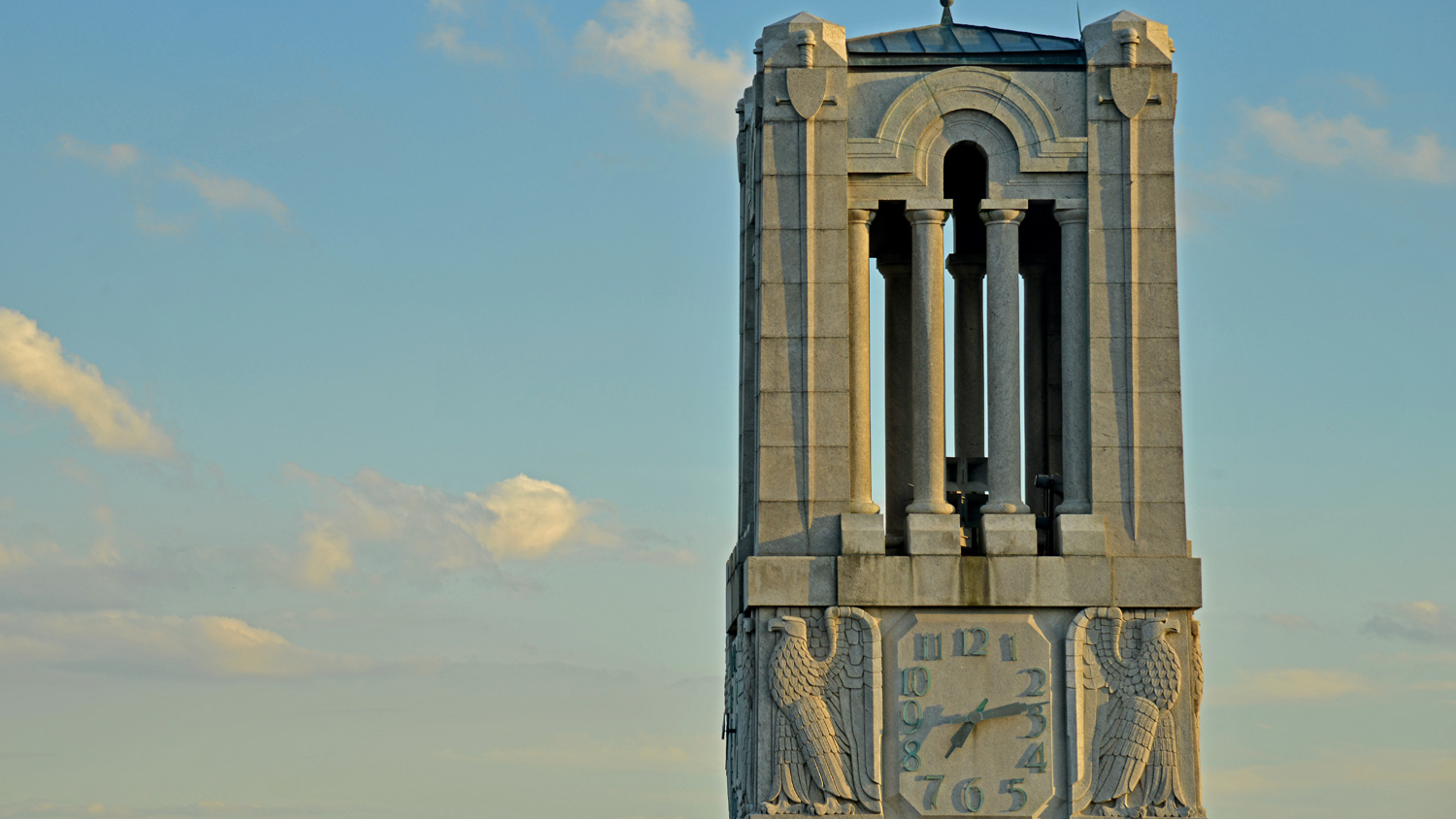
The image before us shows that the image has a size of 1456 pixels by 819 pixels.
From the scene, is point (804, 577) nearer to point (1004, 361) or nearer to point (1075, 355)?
point (1004, 361)

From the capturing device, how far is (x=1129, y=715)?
33875 millimetres

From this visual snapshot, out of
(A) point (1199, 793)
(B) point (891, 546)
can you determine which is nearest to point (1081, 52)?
(B) point (891, 546)

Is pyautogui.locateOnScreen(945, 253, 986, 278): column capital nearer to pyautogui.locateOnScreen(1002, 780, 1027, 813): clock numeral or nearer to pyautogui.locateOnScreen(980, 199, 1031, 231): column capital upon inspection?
Answer: pyautogui.locateOnScreen(980, 199, 1031, 231): column capital

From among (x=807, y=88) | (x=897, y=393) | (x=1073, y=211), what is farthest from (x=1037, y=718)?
(x=807, y=88)

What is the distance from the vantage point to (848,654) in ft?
112

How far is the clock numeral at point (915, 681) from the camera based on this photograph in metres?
34.0

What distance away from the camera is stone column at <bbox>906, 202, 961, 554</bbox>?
34750mm

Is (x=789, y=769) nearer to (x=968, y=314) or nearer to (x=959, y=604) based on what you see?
(x=959, y=604)

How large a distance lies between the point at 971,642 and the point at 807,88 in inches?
321

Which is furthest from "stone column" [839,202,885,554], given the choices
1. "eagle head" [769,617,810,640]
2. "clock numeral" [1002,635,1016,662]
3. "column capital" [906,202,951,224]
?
"clock numeral" [1002,635,1016,662]

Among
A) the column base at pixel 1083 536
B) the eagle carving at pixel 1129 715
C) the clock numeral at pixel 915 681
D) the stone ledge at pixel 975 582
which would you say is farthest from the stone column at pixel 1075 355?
the clock numeral at pixel 915 681

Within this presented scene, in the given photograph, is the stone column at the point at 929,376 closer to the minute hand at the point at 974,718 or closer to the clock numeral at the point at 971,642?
the clock numeral at the point at 971,642

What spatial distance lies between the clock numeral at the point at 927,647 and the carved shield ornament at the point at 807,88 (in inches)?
297

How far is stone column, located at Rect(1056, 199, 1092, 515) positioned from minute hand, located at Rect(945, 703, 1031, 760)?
2.90m
